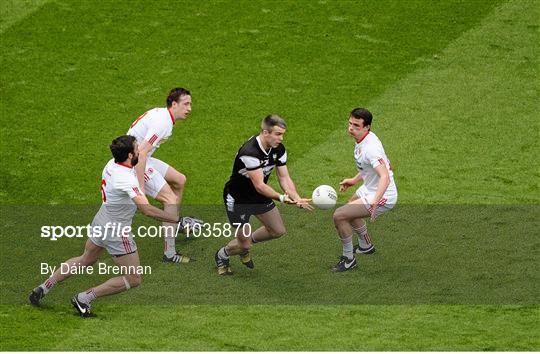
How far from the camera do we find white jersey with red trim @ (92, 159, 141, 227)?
46.4ft

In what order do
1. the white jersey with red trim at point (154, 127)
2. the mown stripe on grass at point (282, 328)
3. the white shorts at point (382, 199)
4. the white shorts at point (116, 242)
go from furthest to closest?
the white jersey with red trim at point (154, 127)
the white shorts at point (382, 199)
the white shorts at point (116, 242)
the mown stripe on grass at point (282, 328)

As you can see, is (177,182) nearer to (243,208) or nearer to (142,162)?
(142,162)

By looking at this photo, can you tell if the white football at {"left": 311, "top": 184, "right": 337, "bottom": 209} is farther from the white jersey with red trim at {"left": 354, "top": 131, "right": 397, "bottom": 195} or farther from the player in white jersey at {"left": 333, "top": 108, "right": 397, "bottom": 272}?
the white jersey with red trim at {"left": 354, "top": 131, "right": 397, "bottom": 195}

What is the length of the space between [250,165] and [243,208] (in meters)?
0.71

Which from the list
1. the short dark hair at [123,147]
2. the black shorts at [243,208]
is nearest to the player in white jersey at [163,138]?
the black shorts at [243,208]

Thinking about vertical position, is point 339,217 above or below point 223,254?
above

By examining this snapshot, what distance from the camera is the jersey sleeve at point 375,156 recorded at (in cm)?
1539

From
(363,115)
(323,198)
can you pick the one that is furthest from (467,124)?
(323,198)

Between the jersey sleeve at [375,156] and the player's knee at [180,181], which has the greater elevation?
the jersey sleeve at [375,156]

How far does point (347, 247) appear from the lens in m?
15.9

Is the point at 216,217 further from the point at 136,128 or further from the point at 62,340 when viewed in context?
the point at 62,340

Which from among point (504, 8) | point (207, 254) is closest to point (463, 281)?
point (207, 254)

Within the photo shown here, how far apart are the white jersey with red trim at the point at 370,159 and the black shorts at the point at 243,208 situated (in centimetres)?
122

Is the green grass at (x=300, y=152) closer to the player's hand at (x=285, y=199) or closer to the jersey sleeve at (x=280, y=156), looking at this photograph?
the player's hand at (x=285, y=199)
